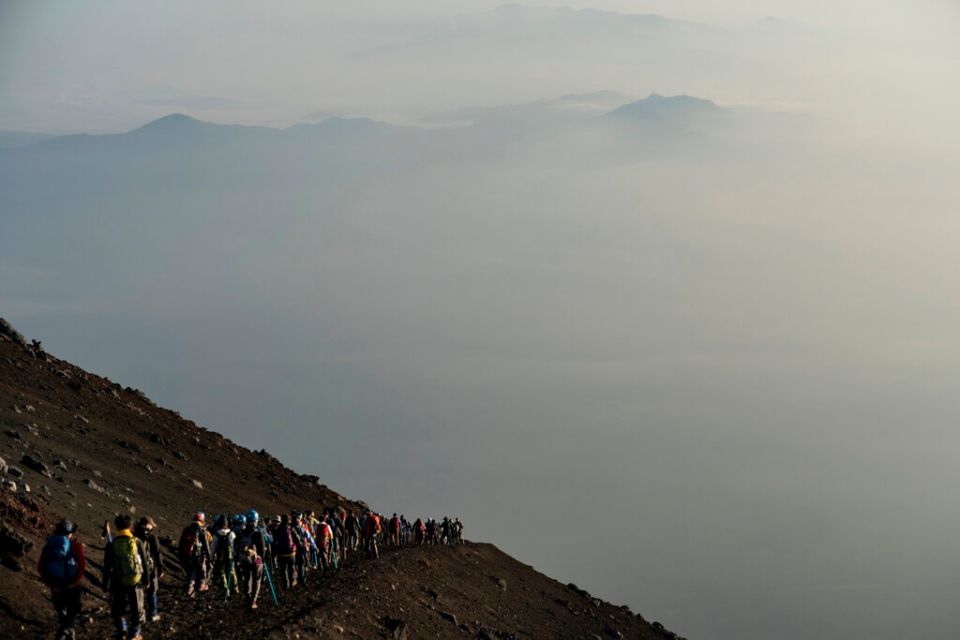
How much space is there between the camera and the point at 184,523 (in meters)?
40.8

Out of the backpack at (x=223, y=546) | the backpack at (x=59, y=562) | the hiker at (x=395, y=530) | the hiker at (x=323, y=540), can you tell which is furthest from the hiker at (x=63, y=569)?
the hiker at (x=395, y=530)

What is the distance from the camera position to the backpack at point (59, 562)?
18.8 metres

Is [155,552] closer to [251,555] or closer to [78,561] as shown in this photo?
[78,561]

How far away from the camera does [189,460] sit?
53.6 meters

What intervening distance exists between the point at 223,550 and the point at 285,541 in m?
2.01

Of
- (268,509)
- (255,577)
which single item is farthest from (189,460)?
(255,577)

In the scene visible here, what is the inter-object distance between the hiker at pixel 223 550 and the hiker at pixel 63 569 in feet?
23.4

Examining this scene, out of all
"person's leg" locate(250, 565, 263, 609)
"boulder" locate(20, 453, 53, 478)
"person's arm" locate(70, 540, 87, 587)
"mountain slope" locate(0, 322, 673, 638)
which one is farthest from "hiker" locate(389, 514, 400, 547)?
"person's arm" locate(70, 540, 87, 587)

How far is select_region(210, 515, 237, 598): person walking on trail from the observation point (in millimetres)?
26359

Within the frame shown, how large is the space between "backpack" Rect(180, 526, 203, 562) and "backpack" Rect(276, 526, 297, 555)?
2149 millimetres

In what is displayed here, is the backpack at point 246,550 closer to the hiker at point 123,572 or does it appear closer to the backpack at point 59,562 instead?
the hiker at point 123,572

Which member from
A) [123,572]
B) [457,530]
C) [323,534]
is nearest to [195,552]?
[123,572]

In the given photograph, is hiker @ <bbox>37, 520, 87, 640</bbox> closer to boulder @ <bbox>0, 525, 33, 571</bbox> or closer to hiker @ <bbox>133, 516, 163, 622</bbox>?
hiker @ <bbox>133, 516, 163, 622</bbox>

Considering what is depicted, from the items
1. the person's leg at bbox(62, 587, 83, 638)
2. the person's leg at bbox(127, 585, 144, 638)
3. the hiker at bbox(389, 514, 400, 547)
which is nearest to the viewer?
the person's leg at bbox(62, 587, 83, 638)
